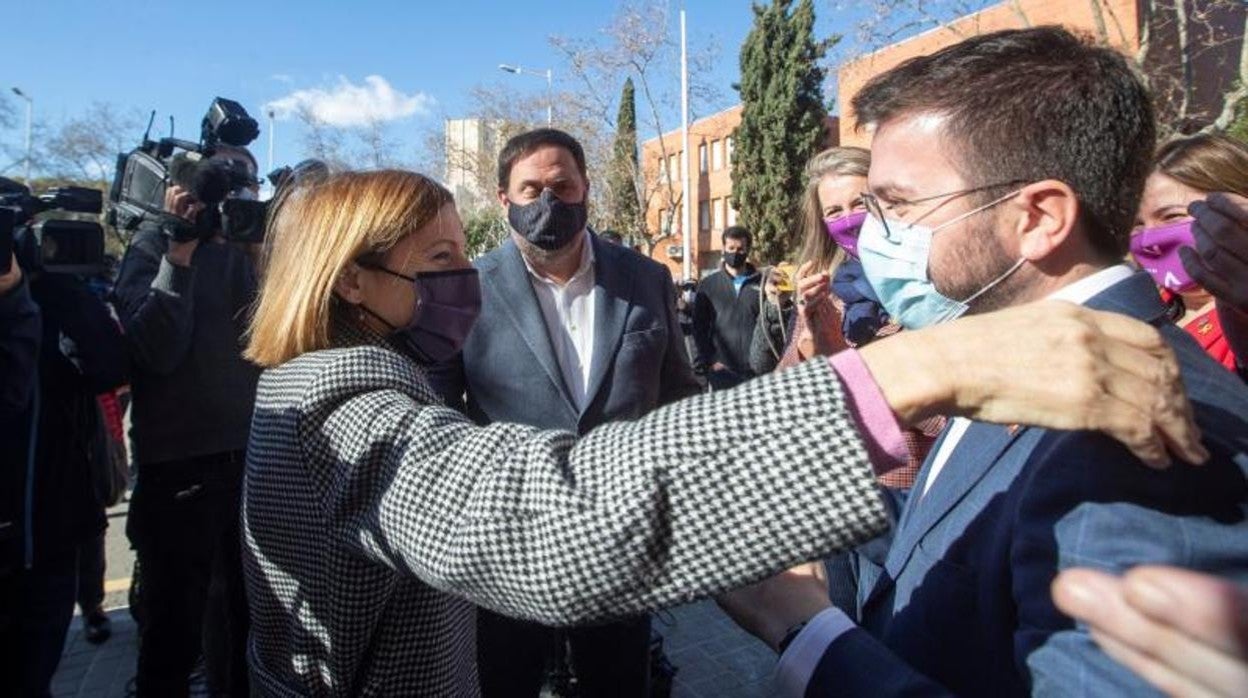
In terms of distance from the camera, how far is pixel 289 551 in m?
1.48

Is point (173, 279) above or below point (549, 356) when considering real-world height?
above

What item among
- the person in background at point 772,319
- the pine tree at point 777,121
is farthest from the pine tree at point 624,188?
the person in background at point 772,319

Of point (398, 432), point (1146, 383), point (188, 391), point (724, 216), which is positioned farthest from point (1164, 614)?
point (724, 216)

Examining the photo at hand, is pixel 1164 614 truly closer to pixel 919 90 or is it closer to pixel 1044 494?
pixel 1044 494

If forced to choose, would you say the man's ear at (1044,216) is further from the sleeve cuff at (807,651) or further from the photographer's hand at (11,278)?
the photographer's hand at (11,278)

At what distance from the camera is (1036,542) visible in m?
0.98

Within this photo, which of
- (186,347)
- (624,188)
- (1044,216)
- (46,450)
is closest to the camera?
(1044,216)

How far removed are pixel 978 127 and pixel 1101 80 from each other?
0.70 ft

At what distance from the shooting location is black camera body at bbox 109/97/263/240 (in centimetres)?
293

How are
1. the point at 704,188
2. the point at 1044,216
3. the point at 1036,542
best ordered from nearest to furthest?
the point at 1036,542, the point at 1044,216, the point at 704,188

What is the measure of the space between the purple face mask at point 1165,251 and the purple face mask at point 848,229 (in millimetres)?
923

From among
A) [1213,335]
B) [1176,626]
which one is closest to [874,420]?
[1176,626]

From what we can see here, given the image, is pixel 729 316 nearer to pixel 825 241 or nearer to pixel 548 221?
pixel 825 241

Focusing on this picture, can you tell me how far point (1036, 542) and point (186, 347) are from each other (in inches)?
117
